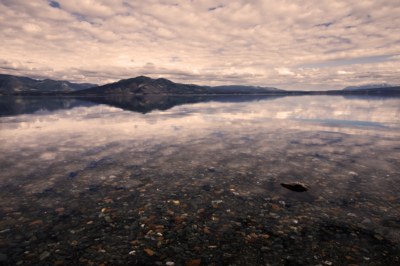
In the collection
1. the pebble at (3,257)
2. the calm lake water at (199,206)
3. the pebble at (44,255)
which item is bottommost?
the calm lake water at (199,206)

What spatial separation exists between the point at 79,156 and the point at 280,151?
16922mm

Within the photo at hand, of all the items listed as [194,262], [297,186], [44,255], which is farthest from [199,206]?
[44,255]

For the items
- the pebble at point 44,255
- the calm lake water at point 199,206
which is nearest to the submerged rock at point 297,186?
the calm lake water at point 199,206

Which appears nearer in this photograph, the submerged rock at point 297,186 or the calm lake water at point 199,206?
the calm lake water at point 199,206

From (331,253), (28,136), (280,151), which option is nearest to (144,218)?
(331,253)

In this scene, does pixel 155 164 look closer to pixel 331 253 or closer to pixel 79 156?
pixel 79 156

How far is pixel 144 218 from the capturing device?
1121cm

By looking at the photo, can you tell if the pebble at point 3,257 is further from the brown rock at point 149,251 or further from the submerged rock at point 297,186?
the submerged rock at point 297,186

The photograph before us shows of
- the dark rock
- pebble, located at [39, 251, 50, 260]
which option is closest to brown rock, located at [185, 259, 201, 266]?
pebble, located at [39, 251, 50, 260]

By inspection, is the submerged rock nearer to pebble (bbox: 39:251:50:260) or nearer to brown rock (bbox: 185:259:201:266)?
brown rock (bbox: 185:259:201:266)

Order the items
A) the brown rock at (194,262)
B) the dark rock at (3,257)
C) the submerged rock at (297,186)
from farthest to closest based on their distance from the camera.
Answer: the submerged rock at (297,186) < the dark rock at (3,257) < the brown rock at (194,262)

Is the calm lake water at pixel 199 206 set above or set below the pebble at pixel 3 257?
below

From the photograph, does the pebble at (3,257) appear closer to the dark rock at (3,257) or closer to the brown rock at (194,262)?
the dark rock at (3,257)

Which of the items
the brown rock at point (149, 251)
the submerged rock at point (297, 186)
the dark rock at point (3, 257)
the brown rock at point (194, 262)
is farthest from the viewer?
the submerged rock at point (297, 186)
